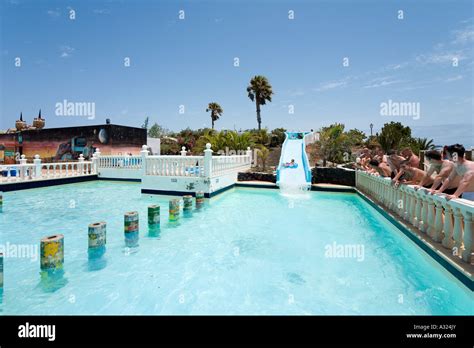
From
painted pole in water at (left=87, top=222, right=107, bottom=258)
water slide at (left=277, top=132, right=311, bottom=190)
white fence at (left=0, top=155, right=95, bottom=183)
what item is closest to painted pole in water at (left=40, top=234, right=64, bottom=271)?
painted pole in water at (left=87, top=222, right=107, bottom=258)

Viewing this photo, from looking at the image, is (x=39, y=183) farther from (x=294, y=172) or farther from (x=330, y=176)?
(x=330, y=176)

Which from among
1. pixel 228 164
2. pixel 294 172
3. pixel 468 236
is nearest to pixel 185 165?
pixel 228 164

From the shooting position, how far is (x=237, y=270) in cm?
420

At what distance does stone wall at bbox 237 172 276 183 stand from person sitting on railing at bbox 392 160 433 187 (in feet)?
27.3

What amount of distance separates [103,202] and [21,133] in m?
26.7

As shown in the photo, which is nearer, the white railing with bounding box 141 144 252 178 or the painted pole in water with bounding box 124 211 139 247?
the painted pole in water with bounding box 124 211 139 247

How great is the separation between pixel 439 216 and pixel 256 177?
10537 millimetres

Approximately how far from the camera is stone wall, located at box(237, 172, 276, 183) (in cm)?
1393

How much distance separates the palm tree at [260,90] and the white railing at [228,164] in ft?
76.5

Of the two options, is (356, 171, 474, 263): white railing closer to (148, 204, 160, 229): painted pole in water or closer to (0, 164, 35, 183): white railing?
(148, 204, 160, 229): painted pole in water

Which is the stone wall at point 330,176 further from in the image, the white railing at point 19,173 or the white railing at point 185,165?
the white railing at point 19,173

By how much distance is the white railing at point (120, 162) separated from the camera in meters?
16.0
